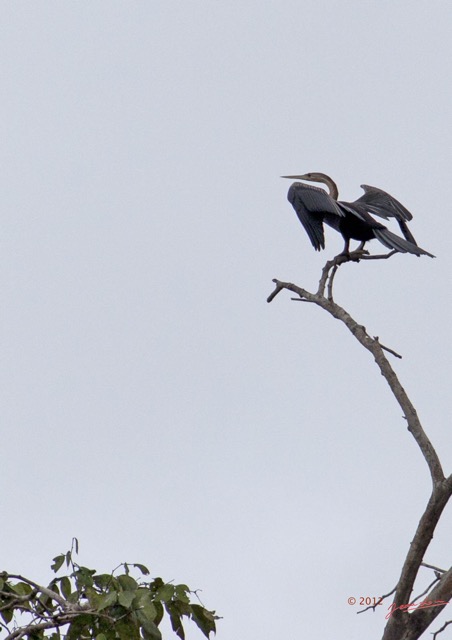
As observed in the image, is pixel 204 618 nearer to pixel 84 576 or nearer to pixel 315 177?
pixel 84 576

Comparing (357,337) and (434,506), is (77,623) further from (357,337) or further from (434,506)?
(357,337)

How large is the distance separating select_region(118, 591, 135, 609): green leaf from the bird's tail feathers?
3.86 m

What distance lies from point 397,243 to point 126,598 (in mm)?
4107

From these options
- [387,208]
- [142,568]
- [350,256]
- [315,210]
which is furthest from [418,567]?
[387,208]

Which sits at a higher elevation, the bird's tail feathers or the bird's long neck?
the bird's long neck

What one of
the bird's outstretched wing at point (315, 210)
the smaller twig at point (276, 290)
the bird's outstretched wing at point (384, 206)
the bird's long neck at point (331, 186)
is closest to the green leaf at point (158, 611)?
the smaller twig at point (276, 290)

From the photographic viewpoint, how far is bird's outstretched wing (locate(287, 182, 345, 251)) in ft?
24.0

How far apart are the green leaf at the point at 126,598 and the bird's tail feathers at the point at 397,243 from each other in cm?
386

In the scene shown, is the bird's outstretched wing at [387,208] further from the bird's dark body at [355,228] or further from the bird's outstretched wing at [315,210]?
the bird's outstretched wing at [315,210]

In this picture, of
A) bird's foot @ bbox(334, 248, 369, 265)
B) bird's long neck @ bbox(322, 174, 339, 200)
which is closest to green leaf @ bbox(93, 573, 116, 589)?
bird's foot @ bbox(334, 248, 369, 265)

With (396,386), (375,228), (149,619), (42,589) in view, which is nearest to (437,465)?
(396,386)

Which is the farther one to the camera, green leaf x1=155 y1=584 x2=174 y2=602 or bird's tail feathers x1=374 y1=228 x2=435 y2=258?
bird's tail feathers x1=374 y1=228 x2=435 y2=258

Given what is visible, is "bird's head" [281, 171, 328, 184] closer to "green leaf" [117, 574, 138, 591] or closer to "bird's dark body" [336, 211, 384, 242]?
"bird's dark body" [336, 211, 384, 242]

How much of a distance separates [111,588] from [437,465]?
154cm
